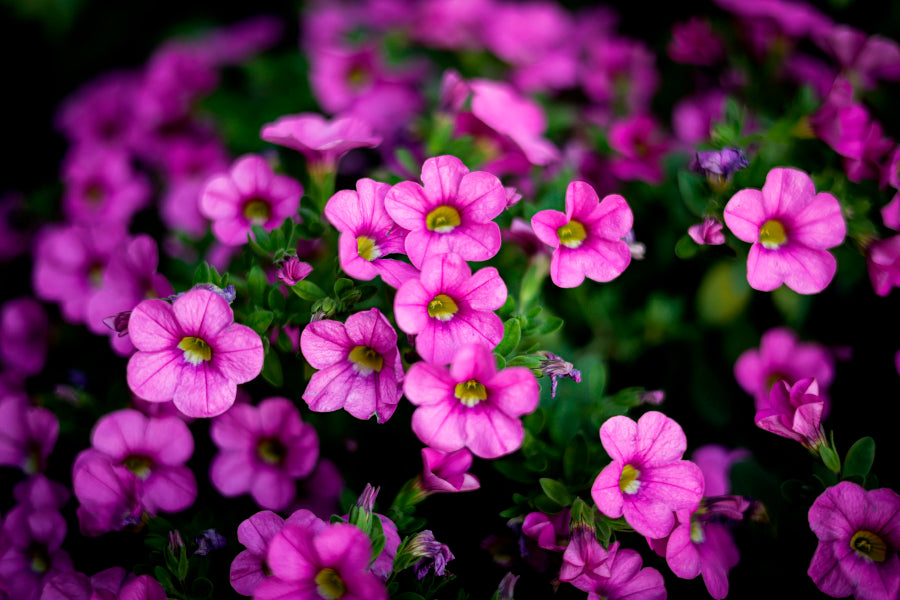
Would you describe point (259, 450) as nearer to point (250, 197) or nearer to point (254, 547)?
point (254, 547)

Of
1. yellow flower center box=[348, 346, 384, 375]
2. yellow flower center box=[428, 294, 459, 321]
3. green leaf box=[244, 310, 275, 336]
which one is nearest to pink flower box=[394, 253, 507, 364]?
yellow flower center box=[428, 294, 459, 321]

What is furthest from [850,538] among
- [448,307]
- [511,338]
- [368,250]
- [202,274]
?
[202,274]

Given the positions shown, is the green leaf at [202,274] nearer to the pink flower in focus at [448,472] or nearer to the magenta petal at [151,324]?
the magenta petal at [151,324]

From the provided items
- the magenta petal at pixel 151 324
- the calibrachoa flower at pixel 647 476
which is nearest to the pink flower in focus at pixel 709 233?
the calibrachoa flower at pixel 647 476

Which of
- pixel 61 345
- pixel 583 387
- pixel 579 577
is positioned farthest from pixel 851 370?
pixel 61 345

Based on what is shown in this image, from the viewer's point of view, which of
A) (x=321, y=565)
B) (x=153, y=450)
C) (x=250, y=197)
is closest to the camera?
(x=321, y=565)

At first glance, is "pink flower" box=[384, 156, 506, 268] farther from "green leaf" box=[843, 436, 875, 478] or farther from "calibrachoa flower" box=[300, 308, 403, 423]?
"green leaf" box=[843, 436, 875, 478]

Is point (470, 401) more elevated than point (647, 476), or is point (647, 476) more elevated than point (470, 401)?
point (470, 401)

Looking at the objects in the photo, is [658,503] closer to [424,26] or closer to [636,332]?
[636,332]
